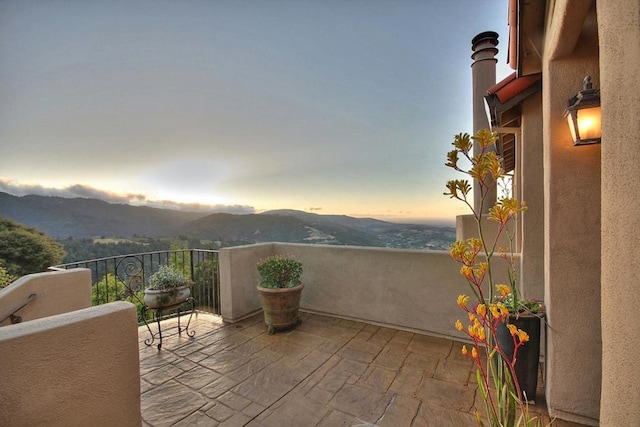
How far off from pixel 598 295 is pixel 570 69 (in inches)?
64.2

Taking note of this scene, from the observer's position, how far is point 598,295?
6.14ft

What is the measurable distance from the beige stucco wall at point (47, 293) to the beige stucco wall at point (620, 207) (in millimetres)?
4218

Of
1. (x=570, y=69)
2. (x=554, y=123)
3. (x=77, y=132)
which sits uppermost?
(x=77, y=132)

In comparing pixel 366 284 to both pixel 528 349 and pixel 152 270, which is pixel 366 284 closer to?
pixel 528 349

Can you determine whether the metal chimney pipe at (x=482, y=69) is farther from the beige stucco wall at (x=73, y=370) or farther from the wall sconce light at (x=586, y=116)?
the beige stucco wall at (x=73, y=370)

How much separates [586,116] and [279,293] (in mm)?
3337

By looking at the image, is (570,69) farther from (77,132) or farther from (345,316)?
(77,132)

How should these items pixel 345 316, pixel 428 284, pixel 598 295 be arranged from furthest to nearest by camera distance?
pixel 345 316 → pixel 428 284 → pixel 598 295

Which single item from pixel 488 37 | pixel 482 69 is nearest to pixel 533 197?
pixel 482 69

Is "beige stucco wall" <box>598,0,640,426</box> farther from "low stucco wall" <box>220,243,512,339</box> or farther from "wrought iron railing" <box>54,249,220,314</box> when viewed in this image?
"wrought iron railing" <box>54,249,220,314</box>

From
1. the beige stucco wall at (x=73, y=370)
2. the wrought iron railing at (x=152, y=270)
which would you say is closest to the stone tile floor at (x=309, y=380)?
the beige stucco wall at (x=73, y=370)

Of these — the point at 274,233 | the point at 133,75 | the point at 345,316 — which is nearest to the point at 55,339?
the point at 345,316

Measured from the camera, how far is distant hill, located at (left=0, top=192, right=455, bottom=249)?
7.27 meters

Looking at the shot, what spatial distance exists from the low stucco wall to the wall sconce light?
1.89 m
